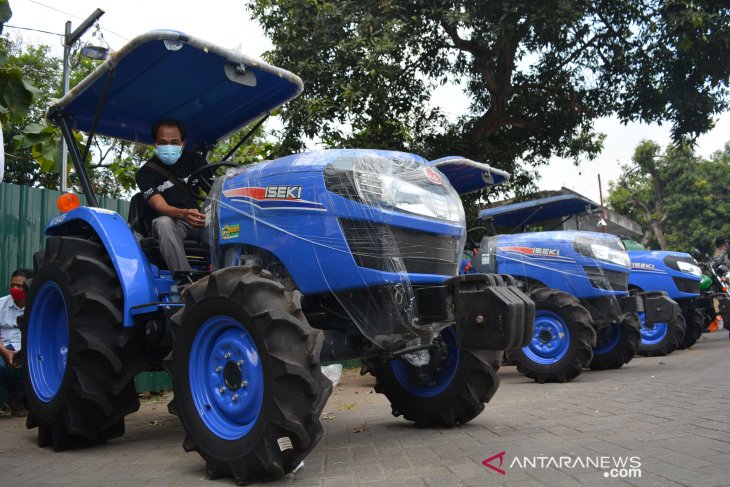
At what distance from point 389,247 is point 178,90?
8.27 ft

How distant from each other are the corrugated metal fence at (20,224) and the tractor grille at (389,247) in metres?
4.90

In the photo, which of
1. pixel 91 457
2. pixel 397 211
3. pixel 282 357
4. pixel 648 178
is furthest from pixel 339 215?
pixel 648 178

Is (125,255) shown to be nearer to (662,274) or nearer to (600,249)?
(600,249)

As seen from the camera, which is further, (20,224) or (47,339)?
(20,224)

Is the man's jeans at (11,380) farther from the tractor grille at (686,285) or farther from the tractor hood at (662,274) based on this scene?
the tractor grille at (686,285)

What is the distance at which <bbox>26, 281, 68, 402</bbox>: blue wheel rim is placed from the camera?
5172mm

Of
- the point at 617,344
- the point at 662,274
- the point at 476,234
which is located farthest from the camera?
the point at 662,274

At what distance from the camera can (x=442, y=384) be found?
488 cm

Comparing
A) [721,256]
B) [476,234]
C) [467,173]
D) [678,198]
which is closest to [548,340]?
[467,173]

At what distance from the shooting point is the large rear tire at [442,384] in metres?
4.70

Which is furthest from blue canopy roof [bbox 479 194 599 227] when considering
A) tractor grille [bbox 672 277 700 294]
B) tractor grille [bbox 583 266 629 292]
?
tractor grille [bbox 672 277 700 294]

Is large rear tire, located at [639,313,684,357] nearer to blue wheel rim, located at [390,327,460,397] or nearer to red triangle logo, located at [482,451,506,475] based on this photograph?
blue wheel rim, located at [390,327,460,397]

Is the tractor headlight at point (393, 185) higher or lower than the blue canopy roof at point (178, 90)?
lower

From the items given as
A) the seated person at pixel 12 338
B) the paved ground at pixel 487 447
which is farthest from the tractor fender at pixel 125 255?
the seated person at pixel 12 338
